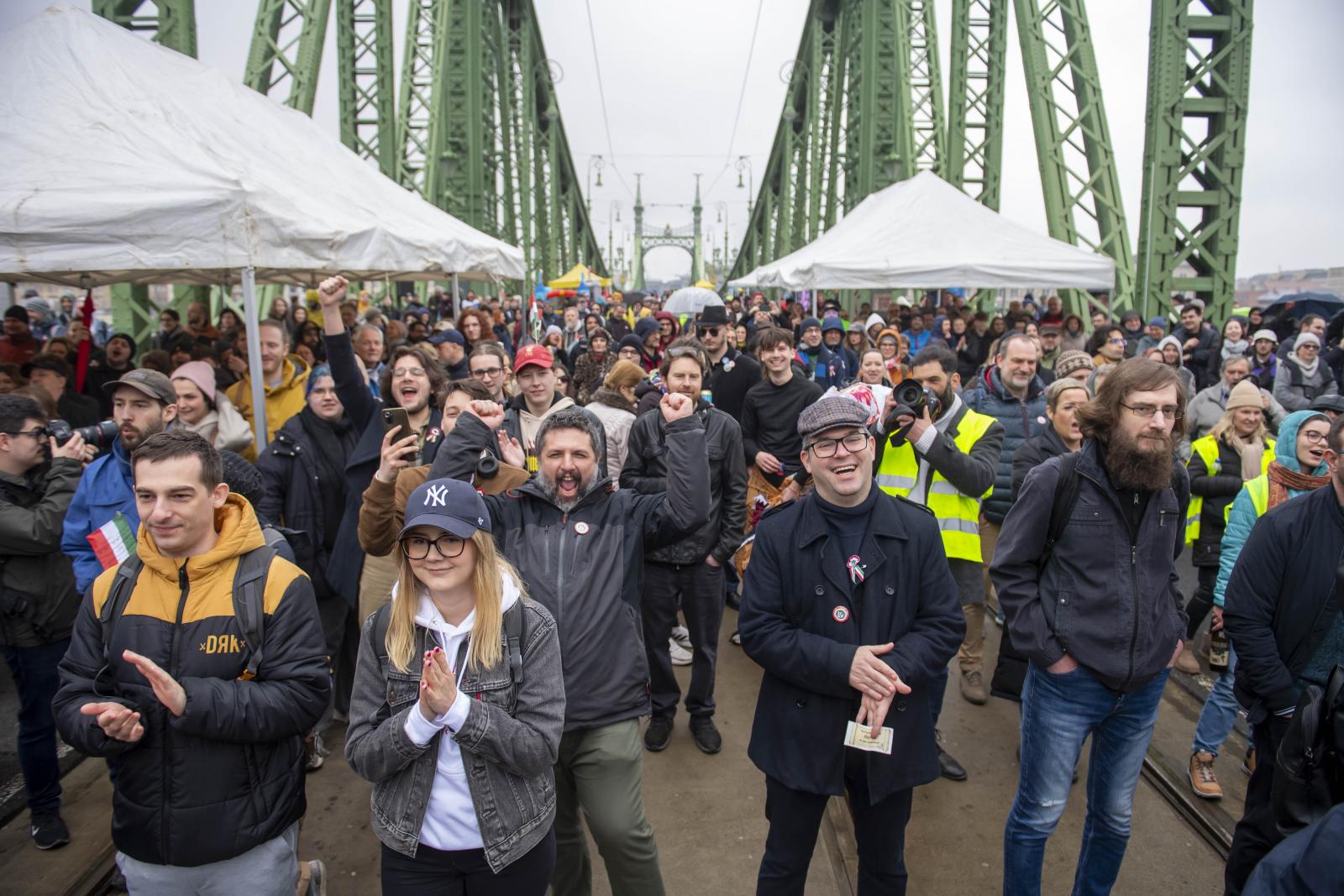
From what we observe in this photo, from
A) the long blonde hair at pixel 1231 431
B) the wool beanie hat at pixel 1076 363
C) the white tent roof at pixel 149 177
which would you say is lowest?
the long blonde hair at pixel 1231 431

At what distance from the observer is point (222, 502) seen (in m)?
2.29

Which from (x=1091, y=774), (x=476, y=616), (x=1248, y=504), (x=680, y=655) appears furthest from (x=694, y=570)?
(x=1248, y=504)

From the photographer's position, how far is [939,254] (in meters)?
9.27

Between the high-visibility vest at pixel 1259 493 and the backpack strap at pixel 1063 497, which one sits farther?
the high-visibility vest at pixel 1259 493

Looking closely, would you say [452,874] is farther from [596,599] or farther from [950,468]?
[950,468]

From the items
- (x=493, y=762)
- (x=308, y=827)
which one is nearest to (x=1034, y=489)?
(x=493, y=762)

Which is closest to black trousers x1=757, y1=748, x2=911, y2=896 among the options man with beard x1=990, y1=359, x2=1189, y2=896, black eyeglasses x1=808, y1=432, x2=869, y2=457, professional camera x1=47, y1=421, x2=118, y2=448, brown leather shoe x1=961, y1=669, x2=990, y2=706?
man with beard x1=990, y1=359, x2=1189, y2=896

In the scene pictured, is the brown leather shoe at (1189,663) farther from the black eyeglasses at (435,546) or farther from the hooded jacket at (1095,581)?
the black eyeglasses at (435,546)

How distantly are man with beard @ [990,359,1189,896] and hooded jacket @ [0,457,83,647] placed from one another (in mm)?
3457

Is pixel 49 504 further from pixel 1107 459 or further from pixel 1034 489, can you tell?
pixel 1107 459

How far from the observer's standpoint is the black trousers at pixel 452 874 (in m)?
2.04

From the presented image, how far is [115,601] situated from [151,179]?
9.26 feet

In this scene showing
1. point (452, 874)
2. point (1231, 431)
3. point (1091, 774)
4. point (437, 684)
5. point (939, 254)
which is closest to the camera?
point (437, 684)

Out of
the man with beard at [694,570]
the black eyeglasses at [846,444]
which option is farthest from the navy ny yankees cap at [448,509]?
the man with beard at [694,570]
